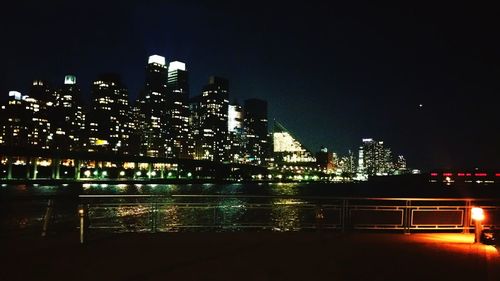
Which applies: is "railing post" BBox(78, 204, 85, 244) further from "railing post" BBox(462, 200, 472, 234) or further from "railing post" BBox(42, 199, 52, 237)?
"railing post" BBox(462, 200, 472, 234)

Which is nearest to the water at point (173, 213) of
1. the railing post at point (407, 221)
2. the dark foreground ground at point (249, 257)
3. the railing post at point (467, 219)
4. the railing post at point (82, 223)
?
the railing post at point (82, 223)

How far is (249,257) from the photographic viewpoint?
11.1 meters

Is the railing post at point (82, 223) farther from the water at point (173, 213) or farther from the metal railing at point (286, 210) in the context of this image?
the water at point (173, 213)

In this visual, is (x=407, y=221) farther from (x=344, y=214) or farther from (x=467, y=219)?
(x=344, y=214)

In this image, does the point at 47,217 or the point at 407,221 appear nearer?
the point at 47,217

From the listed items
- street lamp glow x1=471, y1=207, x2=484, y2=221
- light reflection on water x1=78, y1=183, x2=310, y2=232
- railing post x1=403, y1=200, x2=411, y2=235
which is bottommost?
light reflection on water x1=78, y1=183, x2=310, y2=232

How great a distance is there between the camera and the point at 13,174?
13775 centimetres

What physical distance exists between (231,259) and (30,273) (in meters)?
3.97

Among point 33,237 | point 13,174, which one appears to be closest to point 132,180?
point 13,174

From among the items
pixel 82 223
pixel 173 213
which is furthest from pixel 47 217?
pixel 173 213

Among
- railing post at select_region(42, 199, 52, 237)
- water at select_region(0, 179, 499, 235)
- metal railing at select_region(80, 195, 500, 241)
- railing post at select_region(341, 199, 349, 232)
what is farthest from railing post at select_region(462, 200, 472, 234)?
railing post at select_region(42, 199, 52, 237)

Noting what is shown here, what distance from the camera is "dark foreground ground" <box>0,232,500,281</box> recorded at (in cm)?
946

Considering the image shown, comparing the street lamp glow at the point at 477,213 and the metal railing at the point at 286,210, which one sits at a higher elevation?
the street lamp glow at the point at 477,213

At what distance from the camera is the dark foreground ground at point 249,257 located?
9461mm
